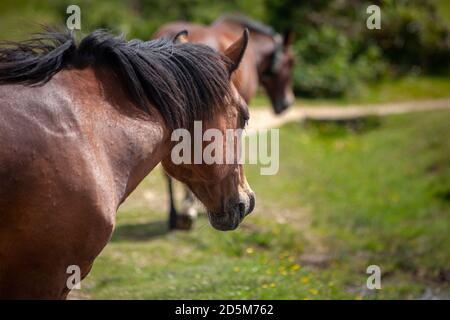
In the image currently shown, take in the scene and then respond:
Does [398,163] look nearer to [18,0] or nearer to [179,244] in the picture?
[179,244]

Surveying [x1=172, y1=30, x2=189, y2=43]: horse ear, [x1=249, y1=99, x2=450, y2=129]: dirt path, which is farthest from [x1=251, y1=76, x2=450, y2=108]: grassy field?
[x1=172, y1=30, x2=189, y2=43]: horse ear

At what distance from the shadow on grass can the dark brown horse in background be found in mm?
199

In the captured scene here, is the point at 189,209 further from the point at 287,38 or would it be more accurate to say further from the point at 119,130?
the point at 119,130

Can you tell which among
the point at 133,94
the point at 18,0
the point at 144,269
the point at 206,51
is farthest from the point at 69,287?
the point at 18,0

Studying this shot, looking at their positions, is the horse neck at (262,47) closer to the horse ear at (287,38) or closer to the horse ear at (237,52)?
the horse ear at (287,38)

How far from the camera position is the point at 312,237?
9258mm

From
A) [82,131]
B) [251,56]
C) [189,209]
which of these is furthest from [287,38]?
[82,131]

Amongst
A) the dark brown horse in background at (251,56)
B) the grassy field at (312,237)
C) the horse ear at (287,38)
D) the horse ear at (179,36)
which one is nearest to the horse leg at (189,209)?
the dark brown horse in background at (251,56)

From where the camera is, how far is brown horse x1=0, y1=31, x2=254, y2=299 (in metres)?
3.23

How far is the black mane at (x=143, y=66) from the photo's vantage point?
3.54 meters

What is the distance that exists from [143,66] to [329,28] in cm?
1766

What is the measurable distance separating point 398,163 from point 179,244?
5.66 meters

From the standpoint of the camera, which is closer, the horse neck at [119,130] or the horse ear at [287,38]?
the horse neck at [119,130]

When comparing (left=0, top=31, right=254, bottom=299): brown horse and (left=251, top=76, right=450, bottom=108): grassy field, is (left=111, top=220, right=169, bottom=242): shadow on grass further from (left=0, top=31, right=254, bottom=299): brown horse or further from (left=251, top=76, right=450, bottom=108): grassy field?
(left=251, top=76, right=450, bottom=108): grassy field
